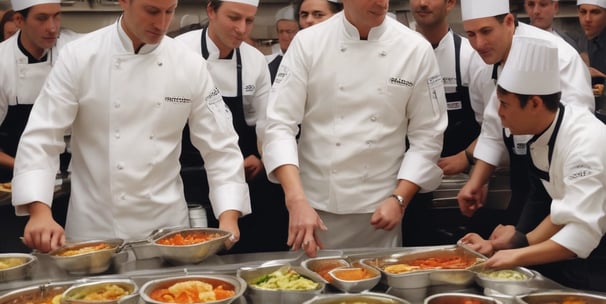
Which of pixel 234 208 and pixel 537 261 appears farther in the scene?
pixel 234 208

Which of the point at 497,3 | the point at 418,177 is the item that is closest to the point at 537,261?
the point at 418,177

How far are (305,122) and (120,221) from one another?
2.55ft

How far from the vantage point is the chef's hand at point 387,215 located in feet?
7.49

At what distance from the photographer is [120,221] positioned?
2.22 m

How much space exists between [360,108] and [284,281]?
0.95 m

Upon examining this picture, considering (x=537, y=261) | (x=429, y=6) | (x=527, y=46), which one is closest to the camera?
(x=537, y=261)

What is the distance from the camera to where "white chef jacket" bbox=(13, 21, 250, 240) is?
7.00 ft

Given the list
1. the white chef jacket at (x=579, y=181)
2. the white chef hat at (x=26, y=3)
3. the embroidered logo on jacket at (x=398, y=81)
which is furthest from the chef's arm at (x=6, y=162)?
the white chef jacket at (x=579, y=181)

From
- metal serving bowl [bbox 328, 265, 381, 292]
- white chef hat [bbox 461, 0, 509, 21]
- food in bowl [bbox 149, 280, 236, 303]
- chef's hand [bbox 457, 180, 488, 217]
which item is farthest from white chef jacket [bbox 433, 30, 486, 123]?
food in bowl [bbox 149, 280, 236, 303]

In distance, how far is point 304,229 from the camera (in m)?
2.04

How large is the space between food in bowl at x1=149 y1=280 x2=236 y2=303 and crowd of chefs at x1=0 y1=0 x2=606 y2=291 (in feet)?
Result: 1.30

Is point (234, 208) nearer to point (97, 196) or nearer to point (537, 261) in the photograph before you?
point (97, 196)

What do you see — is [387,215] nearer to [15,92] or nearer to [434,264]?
[434,264]

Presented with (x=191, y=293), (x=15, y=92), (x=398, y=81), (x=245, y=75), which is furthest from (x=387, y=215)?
(x=15, y=92)
